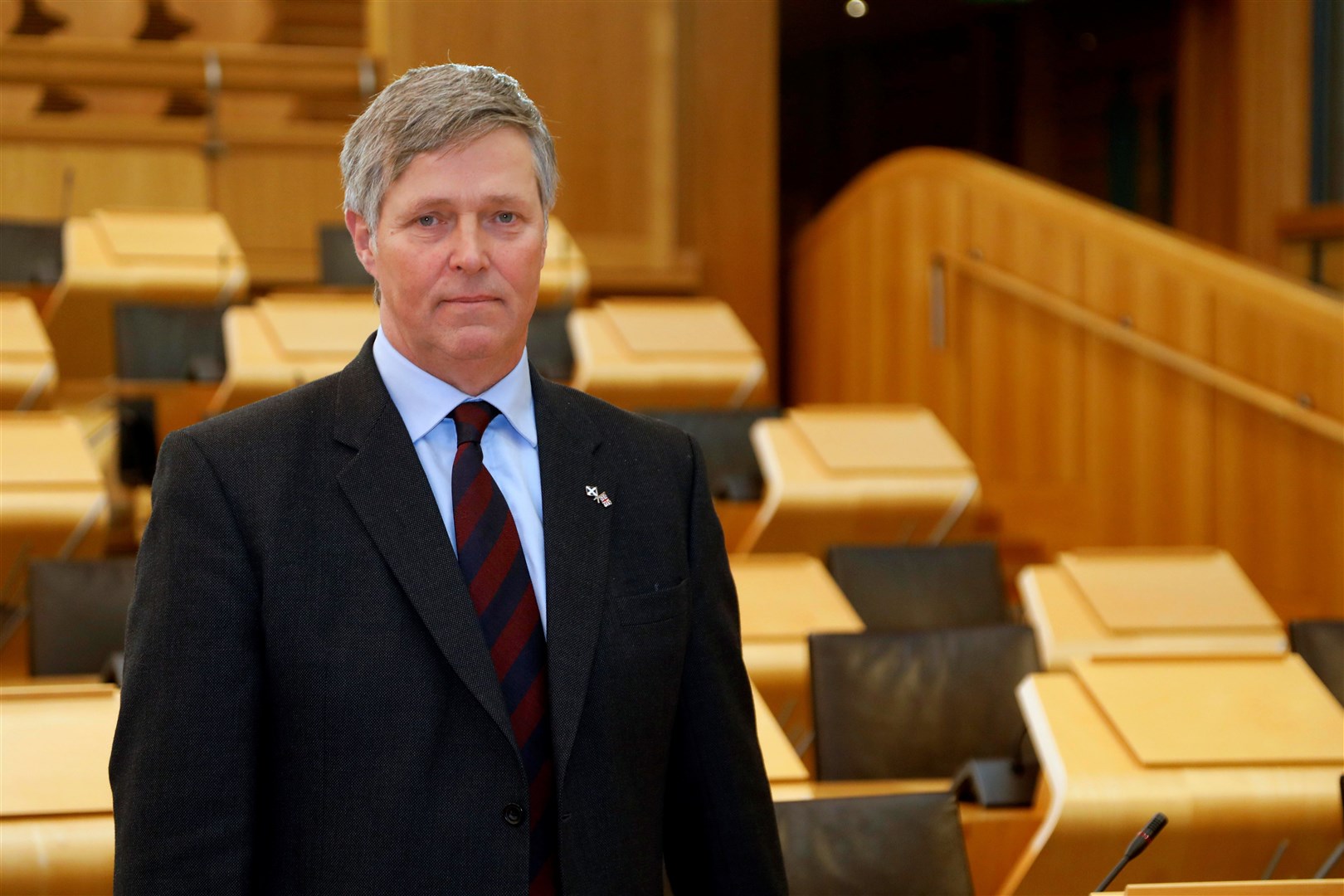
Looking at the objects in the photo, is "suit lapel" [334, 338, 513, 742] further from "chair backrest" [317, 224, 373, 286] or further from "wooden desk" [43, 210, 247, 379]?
"chair backrest" [317, 224, 373, 286]

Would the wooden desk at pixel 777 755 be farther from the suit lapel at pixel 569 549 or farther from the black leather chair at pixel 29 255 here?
the black leather chair at pixel 29 255

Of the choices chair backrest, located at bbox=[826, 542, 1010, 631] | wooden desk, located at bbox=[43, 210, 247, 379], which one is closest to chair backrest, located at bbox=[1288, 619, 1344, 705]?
chair backrest, located at bbox=[826, 542, 1010, 631]

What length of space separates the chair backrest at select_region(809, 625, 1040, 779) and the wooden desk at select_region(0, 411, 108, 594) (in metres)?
0.83

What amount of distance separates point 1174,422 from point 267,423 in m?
1.74

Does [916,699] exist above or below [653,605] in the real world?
below

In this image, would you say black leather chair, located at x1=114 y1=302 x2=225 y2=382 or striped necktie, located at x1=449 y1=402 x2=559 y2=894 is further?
black leather chair, located at x1=114 y1=302 x2=225 y2=382

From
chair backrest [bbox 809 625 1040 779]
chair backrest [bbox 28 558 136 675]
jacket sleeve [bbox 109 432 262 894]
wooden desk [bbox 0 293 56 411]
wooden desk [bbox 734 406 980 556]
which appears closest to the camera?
jacket sleeve [bbox 109 432 262 894]

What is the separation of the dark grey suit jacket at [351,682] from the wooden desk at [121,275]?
1.80 meters

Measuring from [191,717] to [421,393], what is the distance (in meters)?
0.14

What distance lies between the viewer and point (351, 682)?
52 centimetres

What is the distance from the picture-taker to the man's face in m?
0.54

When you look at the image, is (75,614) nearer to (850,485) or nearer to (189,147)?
(850,485)

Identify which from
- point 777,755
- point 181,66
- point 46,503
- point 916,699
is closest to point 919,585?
point 916,699

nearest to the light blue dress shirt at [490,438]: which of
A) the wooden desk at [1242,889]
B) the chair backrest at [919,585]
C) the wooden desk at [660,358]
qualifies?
the wooden desk at [1242,889]
